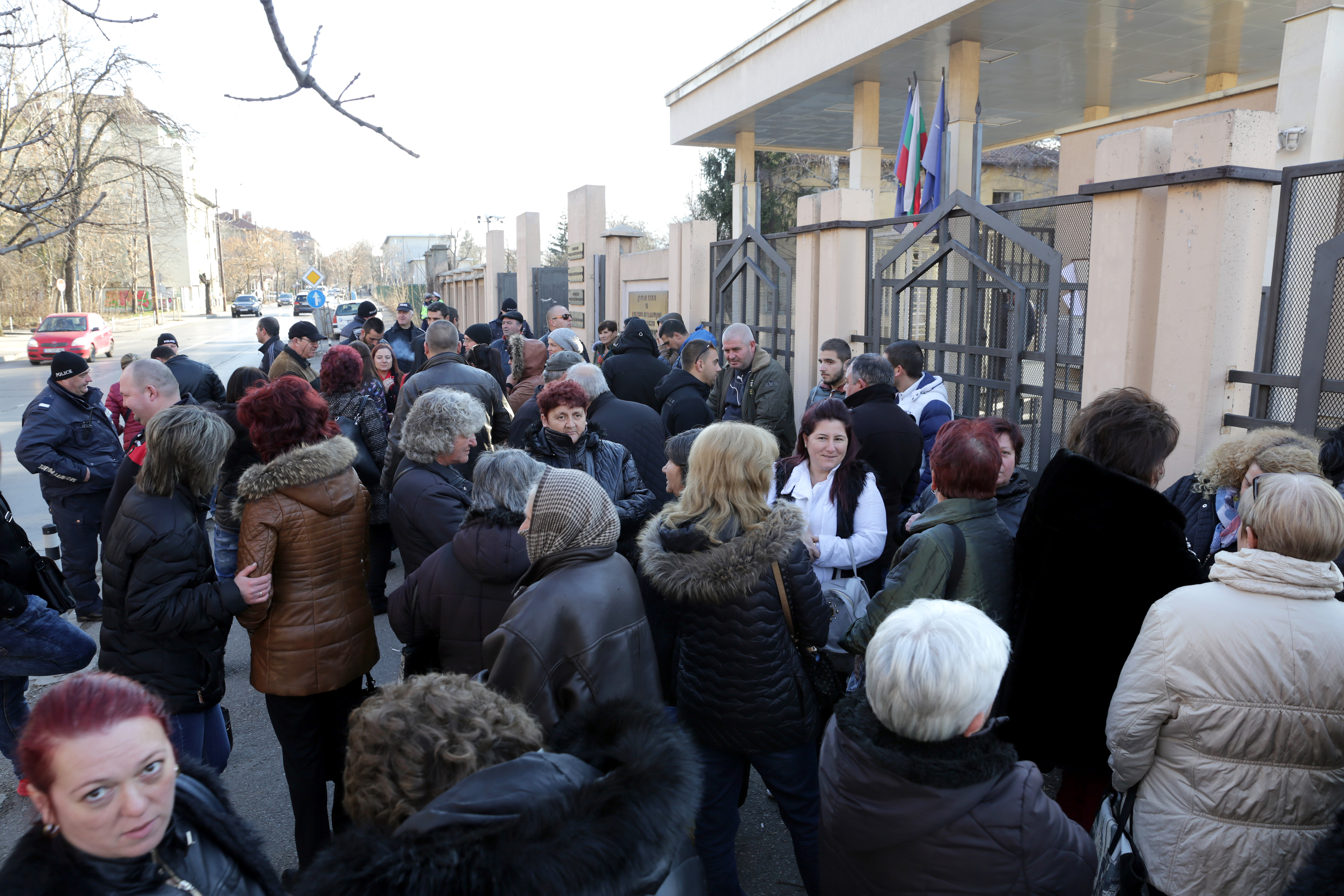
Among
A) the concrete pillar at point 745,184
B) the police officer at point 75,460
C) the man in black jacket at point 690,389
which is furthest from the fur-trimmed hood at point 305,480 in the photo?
the concrete pillar at point 745,184

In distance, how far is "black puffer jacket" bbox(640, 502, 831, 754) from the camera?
2627 mm

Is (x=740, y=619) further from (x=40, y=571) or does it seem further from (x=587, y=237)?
(x=587, y=237)

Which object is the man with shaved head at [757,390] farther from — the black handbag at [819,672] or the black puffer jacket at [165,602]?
the black puffer jacket at [165,602]

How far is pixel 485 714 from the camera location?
1623 mm

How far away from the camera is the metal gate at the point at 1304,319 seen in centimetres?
377

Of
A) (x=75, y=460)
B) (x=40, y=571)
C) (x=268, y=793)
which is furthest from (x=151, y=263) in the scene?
(x=268, y=793)

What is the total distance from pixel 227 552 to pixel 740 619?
2.05m

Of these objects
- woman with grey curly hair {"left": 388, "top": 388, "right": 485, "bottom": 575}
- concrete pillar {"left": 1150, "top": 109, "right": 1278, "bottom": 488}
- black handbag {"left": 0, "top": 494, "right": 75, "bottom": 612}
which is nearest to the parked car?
black handbag {"left": 0, "top": 494, "right": 75, "bottom": 612}

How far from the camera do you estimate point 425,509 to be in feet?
11.6

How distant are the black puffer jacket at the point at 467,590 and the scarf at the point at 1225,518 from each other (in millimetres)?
2489

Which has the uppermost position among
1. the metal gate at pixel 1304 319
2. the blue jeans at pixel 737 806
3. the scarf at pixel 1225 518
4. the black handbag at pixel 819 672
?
the metal gate at pixel 1304 319

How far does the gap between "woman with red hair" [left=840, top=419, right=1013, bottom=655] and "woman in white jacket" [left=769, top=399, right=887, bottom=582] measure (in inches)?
22.7

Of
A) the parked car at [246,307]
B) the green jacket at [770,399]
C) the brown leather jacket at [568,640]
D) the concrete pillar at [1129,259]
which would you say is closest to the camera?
the brown leather jacket at [568,640]

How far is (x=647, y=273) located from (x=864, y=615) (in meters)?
9.27
